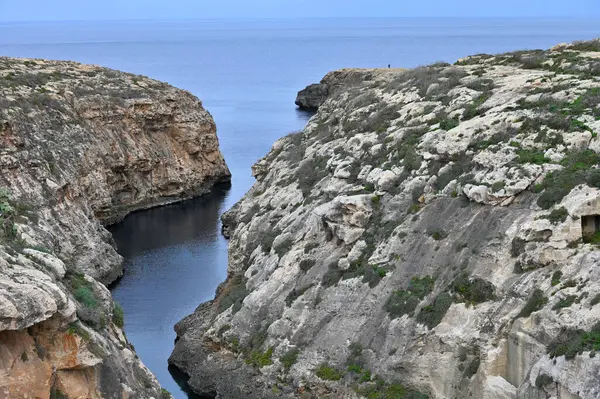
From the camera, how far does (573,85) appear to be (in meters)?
42.0

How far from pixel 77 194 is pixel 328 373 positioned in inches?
1338

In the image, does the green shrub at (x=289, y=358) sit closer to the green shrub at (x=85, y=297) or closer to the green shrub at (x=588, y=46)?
the green shrub at (x=85, y=297)

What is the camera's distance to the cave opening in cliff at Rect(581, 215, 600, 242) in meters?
32.1

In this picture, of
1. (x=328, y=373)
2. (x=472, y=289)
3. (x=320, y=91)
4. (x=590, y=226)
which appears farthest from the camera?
(x=320, y=91)

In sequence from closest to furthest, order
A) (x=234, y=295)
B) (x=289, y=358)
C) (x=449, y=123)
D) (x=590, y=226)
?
(x=590, y=226) → (x=289, y=358) → (x=449, y=123) → (x=234, y=295)

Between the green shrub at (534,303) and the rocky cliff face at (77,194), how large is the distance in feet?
46.0

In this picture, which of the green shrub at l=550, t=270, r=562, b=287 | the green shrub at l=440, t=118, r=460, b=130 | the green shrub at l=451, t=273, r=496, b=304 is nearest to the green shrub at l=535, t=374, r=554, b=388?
the green shrub at l=550, t=270, r=562, b=287

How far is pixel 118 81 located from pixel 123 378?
64310 millimetres

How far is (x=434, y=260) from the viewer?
3653cm

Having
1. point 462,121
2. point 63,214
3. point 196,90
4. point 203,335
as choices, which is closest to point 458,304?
point 462,121

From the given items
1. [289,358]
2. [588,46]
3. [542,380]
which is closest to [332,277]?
[289,358]

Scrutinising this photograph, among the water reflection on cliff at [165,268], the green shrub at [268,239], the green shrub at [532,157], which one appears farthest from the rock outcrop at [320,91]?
the green shrub at [532,157]

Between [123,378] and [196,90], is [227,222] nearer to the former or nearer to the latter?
[123,378]

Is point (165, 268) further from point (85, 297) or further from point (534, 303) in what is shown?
point (534, 303)
